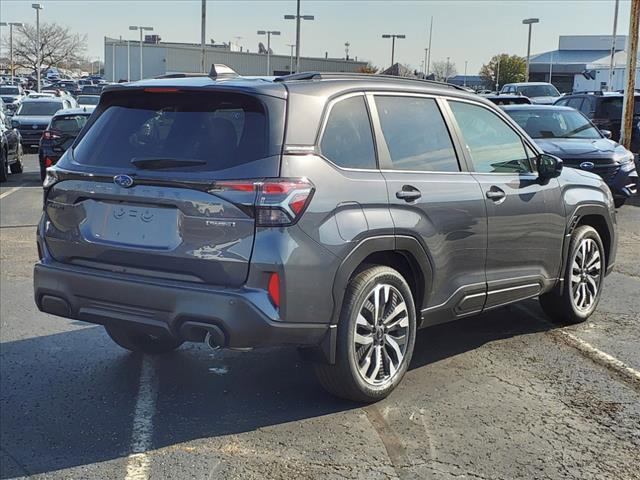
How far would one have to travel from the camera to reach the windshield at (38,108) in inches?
1005

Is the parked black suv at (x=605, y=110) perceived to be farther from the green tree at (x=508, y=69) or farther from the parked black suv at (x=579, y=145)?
the green tree at (x=508, y=69)

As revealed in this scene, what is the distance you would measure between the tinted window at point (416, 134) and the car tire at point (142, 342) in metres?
2.03

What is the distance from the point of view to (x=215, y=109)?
13.7 feet

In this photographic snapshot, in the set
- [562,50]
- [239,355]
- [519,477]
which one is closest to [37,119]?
[239,355]

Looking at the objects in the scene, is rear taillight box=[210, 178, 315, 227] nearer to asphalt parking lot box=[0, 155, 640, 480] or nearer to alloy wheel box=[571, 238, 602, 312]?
asphalt parking lot box=[0, 155, 640, 480]

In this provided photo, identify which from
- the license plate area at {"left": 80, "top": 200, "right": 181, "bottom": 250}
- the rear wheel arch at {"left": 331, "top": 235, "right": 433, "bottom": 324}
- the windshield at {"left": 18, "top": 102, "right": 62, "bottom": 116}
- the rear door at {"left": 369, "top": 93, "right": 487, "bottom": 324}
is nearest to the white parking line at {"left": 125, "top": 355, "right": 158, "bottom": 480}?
the license plate area at {"left": 80, "top": 200, "right": 181, "bottom": 250}

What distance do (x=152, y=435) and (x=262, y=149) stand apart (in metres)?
1.59

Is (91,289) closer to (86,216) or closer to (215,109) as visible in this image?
(86,216)

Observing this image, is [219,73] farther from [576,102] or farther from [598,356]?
[576,102]

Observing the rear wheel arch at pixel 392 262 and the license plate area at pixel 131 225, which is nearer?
the license plate area at pixel 131 225

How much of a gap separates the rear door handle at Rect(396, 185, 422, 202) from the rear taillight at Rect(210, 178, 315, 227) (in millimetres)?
782

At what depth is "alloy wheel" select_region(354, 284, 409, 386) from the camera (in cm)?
439

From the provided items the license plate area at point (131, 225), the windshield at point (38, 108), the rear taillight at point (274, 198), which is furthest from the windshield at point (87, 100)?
the rear taillight at point (274, 198)

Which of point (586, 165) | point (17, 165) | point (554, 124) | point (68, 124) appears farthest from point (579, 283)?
point (17, 165)
